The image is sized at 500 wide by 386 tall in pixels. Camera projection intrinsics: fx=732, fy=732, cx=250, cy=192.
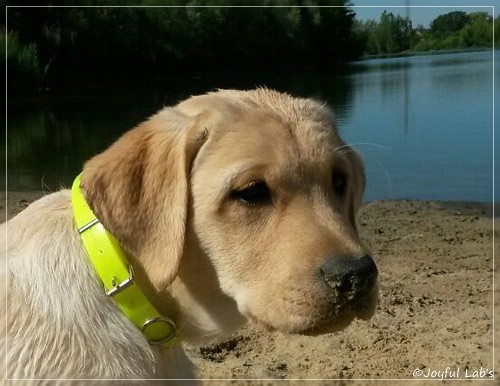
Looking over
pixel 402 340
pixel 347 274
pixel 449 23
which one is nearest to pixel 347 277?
pixel 347 274

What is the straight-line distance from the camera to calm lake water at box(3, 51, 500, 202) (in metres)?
13.3

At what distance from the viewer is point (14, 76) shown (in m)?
19.0

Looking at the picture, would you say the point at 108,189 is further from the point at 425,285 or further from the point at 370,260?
the point at 425,285

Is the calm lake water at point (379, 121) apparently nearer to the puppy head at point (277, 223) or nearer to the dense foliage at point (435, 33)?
the dense foliage at point (435, 33)

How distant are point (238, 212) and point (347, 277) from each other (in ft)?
1.75

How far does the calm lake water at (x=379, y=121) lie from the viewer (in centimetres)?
1334

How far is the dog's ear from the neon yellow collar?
0.17 feet

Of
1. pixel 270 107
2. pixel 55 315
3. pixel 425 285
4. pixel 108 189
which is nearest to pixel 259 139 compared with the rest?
pixel 270 107

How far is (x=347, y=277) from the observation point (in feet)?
9.05

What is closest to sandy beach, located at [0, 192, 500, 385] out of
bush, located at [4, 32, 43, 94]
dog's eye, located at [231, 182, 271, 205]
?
dog's eye, located at [231, 182, 271, 205]

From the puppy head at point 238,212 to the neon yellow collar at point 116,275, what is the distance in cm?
6

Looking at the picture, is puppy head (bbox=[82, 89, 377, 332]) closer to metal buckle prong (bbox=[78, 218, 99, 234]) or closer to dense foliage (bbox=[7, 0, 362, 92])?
metal buckle prong (bbox=[78, 218, 99, 234])

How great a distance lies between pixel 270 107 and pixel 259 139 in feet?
0.85

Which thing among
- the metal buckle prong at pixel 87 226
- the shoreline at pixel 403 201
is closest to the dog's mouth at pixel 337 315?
the metal buckle prong at pixel 87 226
